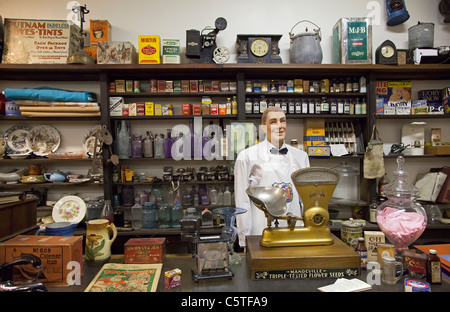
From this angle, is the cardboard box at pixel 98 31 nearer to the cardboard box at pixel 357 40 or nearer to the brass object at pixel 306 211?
the cardboard box at pixel 357 40

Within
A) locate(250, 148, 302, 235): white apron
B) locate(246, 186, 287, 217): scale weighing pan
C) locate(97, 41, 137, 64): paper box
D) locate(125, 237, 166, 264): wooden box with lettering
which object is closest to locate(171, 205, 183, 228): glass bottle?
locate(250, 148, 302, 235): white apron

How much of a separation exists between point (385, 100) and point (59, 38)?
388cm

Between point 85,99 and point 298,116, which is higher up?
point 85,99

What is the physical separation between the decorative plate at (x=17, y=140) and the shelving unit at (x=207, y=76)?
4.2 inches

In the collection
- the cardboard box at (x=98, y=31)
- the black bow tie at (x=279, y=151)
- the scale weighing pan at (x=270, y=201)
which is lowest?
the scale weighing pan at (x=270, y=201)

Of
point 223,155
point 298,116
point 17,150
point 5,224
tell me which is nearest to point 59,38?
point 17,150

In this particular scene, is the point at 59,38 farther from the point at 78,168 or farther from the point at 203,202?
the point at 203,202

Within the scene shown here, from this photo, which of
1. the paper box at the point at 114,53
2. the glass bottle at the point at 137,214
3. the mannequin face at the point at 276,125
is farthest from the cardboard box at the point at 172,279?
the paper box at the point at 114,53

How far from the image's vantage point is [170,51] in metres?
3.26

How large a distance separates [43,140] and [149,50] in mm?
1676

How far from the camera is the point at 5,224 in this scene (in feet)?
5.08

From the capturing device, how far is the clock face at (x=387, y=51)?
328cm
